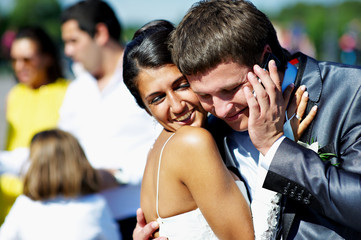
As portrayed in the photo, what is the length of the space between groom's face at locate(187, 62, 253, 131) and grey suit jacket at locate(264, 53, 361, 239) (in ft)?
0.91

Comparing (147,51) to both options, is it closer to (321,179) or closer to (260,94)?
(260,94)

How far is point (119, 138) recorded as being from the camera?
411 cm

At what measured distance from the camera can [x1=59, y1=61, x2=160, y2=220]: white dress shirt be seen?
406cm

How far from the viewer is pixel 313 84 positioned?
220 cm

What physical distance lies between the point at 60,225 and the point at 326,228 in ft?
8.18

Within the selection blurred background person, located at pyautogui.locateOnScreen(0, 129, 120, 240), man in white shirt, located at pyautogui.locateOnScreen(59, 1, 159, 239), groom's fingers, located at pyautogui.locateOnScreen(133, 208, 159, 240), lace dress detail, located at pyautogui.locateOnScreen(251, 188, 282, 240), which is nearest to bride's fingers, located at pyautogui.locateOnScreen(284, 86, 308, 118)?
lace dress detail, located at pyautogui.locateOnScreen(251, 188, 282, 240)

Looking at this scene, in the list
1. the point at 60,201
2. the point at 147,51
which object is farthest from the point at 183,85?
the point at 60,201

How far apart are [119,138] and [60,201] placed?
0.72 meters

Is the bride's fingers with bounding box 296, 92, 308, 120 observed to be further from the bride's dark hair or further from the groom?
the bride's dark hair

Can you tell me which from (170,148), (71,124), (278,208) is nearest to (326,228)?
(278,208)

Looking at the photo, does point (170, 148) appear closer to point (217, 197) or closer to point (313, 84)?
point (217, 197)

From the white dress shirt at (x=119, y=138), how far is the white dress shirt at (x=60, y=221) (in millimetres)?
209

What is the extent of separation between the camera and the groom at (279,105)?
196 centimetres

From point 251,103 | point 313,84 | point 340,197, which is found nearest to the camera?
point 340,197
